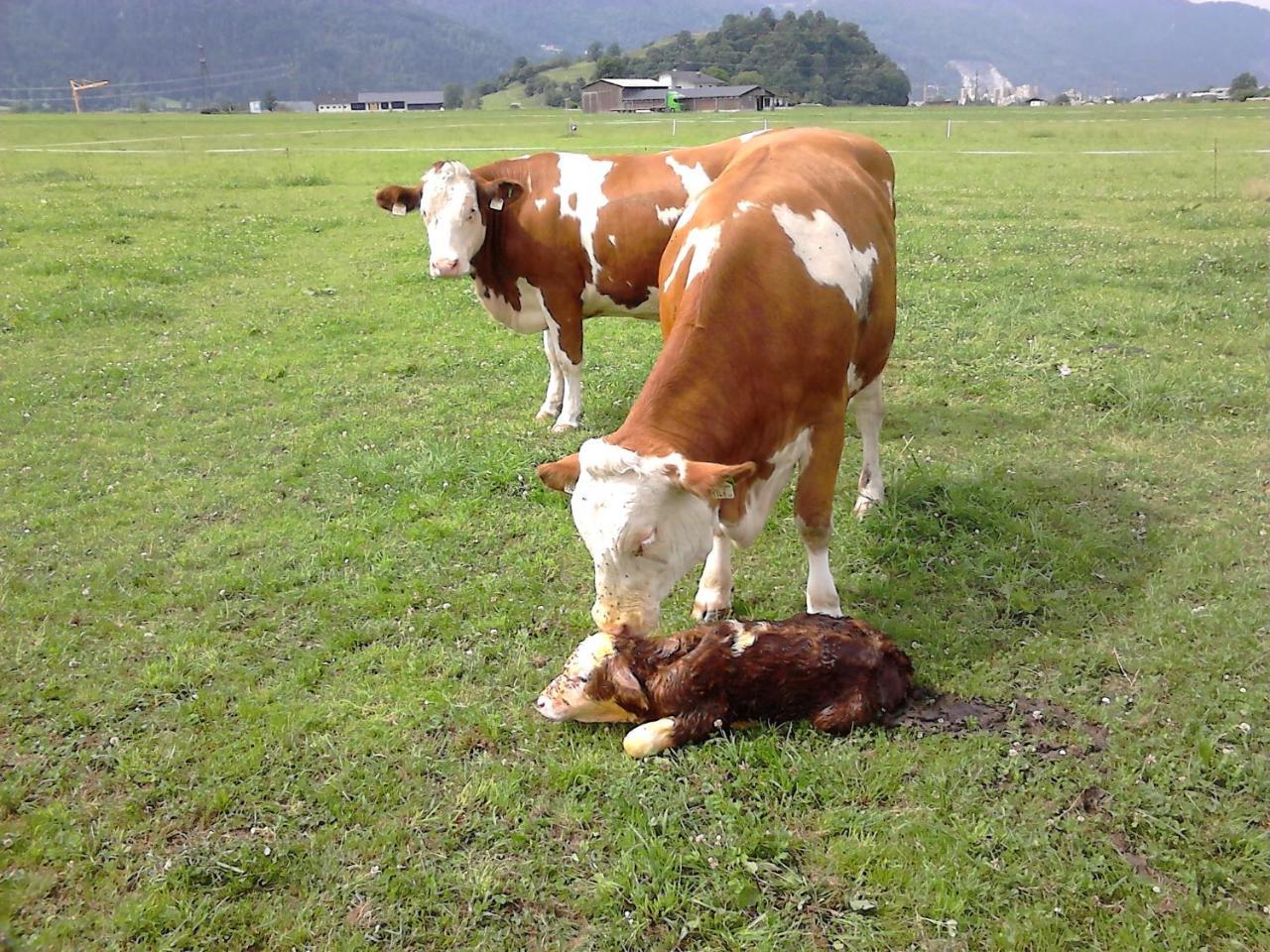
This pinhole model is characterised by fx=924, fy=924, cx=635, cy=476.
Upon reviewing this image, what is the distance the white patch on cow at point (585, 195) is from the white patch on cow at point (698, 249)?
348 cm

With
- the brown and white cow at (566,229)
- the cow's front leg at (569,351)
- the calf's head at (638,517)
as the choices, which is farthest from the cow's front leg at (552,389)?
the calf's head at (638,517)

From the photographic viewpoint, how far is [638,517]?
3.86m

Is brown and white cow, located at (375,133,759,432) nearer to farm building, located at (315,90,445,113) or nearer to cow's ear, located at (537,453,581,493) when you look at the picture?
cow's ear, located at (537,453,581,493)

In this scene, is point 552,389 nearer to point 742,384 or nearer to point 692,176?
point 692,176

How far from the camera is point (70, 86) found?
39.7 metres

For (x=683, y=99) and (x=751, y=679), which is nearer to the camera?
(x=751, y=679)

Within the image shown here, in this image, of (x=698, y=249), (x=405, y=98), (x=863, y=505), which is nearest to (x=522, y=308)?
(x=863, y=505)

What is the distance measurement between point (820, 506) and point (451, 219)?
5.01m

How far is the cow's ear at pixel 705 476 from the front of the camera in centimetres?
373

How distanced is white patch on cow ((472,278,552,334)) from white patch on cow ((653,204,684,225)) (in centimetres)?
139

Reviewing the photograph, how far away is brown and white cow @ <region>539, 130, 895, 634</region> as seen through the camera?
392cm

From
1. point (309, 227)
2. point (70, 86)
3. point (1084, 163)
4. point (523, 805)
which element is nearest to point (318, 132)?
point (70, 86)

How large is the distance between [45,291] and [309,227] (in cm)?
696

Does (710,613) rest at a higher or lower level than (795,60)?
lower
